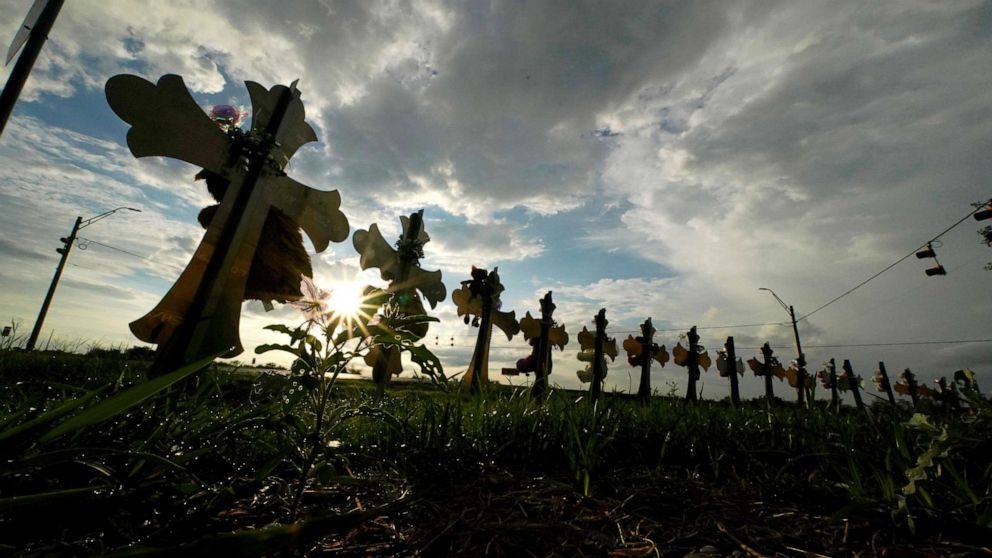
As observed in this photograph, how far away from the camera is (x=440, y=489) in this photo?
1.69 meters

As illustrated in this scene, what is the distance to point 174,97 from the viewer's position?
18.1 ft

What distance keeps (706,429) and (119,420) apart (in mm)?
2920

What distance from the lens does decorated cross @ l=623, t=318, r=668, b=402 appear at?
15.2m

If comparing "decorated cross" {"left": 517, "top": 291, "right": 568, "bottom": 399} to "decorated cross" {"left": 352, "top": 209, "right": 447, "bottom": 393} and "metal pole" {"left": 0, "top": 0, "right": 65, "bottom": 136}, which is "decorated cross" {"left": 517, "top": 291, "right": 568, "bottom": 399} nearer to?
"decorated cross" {"left": 352, "top": 209, "right": 447, "bottom": 393}

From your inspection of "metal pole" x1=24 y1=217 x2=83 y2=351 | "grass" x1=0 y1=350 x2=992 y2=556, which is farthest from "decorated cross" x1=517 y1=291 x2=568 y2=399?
"metal pole" x1=24 y1=217 x2=83 y2=351

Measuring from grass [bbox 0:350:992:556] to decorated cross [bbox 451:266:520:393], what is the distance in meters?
7.73

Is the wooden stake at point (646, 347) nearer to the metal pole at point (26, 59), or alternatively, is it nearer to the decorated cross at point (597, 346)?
the decorated cross at point (597, 346)

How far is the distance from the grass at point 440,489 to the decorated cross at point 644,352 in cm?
1178

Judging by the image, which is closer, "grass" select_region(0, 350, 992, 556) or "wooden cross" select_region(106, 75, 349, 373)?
"grass" select_region(0, 350, 992, 556)

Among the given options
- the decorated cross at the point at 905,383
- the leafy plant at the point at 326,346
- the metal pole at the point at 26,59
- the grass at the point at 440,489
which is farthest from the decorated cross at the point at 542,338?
the decorated cross at the point at 905,383

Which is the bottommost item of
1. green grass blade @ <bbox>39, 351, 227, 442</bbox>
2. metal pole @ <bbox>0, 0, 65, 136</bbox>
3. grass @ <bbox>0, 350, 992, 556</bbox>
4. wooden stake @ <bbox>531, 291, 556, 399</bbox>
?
grass @ <bbox>0, 350, 992, 556</bbox>

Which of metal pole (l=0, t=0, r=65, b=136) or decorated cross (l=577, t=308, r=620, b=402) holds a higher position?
metal pole (l=0, t=0, r=65, b=136)

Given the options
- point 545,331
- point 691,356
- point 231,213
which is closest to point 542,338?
point 545,331

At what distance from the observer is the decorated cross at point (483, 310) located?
1016 centimetres
